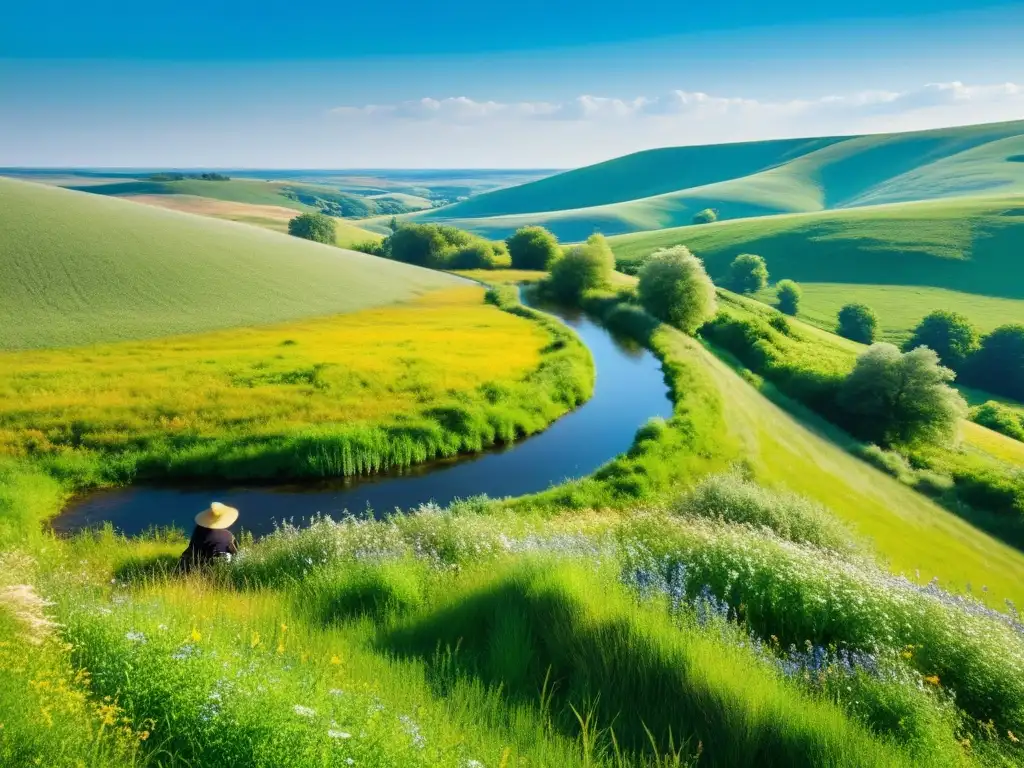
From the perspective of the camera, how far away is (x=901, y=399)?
38125 millimetres

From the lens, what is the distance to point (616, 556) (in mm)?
9938

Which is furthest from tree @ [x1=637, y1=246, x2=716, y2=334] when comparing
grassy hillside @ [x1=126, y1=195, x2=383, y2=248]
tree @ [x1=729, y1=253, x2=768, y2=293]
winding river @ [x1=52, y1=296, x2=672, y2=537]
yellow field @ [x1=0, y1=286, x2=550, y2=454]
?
grassy hillside @ [x1=126, y1=195, x2=383, y2=248]

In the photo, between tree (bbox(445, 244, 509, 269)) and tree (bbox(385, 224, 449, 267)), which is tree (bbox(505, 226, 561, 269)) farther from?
tree (bbox(385, 224, 449, 267))

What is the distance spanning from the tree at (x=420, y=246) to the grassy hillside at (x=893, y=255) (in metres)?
34.3

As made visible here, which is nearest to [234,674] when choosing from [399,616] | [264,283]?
[399,616]

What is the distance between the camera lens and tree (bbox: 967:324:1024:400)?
68.7 metres

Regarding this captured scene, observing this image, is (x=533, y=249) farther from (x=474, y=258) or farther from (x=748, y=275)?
(x=748, y=275)

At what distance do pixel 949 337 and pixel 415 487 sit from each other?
254ft

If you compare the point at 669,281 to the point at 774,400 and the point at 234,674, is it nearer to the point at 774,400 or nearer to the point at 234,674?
the point at 774,400

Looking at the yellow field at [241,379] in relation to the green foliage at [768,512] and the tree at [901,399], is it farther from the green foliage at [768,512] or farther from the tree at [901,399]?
the tree at [901,399]

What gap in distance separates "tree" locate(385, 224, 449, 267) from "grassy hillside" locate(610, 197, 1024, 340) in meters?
34.3

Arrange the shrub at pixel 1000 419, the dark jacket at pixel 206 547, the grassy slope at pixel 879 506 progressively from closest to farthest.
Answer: the dark jacket at pixel 206 547 → the grassy slope at pixel 879 506 → the shrub at pixel 1000 419

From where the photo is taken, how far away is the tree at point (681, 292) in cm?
5747

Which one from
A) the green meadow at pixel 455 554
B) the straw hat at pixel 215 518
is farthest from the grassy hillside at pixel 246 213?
the straw hat at pixel 215 518
